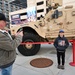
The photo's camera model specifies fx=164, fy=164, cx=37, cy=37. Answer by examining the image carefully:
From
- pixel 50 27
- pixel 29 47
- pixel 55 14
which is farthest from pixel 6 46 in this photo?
pixel 55 14

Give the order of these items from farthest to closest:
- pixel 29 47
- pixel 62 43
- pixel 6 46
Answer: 1. pixel 29 47
2. pixel 62 43
3. pixel 6 46

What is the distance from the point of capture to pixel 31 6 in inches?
2031

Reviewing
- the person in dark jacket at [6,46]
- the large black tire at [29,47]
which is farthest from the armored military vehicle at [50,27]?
the person in dark jacket at [6,46]

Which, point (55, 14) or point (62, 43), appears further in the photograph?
point (55, 14)

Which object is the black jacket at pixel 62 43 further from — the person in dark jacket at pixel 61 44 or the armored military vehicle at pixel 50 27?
the armored military vehicle at pixel 50 27

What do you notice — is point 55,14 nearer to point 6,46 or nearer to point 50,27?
point 50,27

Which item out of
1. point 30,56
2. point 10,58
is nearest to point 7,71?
point 10,58

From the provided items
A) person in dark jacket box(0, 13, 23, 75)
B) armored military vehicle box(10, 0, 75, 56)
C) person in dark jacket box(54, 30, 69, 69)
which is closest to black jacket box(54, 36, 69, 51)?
person in dark jacket box(54, 30, 69, 69)

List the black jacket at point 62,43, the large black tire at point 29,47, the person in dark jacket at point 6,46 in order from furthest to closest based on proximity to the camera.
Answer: the large black tire at point 29,47 → the black jacket at point 62,43 → the person in dark jacket at point 6,46

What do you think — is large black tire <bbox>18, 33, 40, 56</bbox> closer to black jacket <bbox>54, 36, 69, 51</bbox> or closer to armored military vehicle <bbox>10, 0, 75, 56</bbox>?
armored military vehicle <bbox>10, 0, 75, 56</bbox>

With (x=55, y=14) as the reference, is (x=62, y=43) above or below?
below

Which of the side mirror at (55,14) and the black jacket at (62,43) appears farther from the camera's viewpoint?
the side mirror at (55,14)

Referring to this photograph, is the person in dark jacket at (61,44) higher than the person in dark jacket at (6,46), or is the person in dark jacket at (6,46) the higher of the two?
the person in dark jacket at (6,46)

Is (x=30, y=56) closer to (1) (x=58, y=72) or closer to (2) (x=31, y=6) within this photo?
(1) (x=58, y=72)
